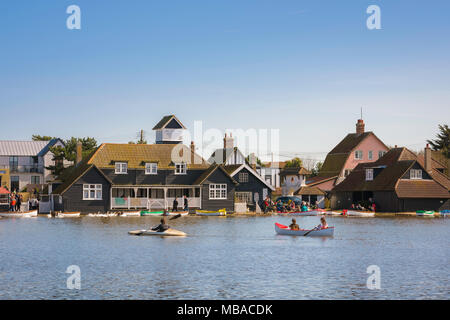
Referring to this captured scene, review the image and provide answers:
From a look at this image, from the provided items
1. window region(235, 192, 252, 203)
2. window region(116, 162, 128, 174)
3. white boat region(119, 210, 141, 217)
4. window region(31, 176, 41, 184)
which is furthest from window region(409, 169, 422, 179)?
window region(31, 176, 41, 184)

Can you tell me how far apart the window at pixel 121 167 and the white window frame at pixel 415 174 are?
34.8 meters

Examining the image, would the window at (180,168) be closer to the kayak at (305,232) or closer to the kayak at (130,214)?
the kayak at (130,214)

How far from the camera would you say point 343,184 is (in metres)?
94.8

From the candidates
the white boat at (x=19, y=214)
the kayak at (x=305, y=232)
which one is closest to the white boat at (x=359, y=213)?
the kayak at (x=305, y=232)

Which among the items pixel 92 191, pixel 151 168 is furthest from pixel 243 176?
pixel 92 191

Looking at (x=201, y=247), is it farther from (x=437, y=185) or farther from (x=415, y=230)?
(x=437, y=185)

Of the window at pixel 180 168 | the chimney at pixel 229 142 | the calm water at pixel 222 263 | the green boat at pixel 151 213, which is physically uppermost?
the chimney at pixel 229 142

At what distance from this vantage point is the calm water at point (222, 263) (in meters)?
28.4

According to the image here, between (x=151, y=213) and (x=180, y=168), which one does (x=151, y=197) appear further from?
(x=151, y=213)

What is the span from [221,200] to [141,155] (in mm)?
11072

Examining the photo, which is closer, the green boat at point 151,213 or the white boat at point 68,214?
the white boat at point 68,214

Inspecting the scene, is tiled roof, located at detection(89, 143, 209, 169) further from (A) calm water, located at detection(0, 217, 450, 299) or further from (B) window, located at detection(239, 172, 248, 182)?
(A) calm water, located at detection(0, 217, 450, 299)

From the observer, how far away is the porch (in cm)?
7900
